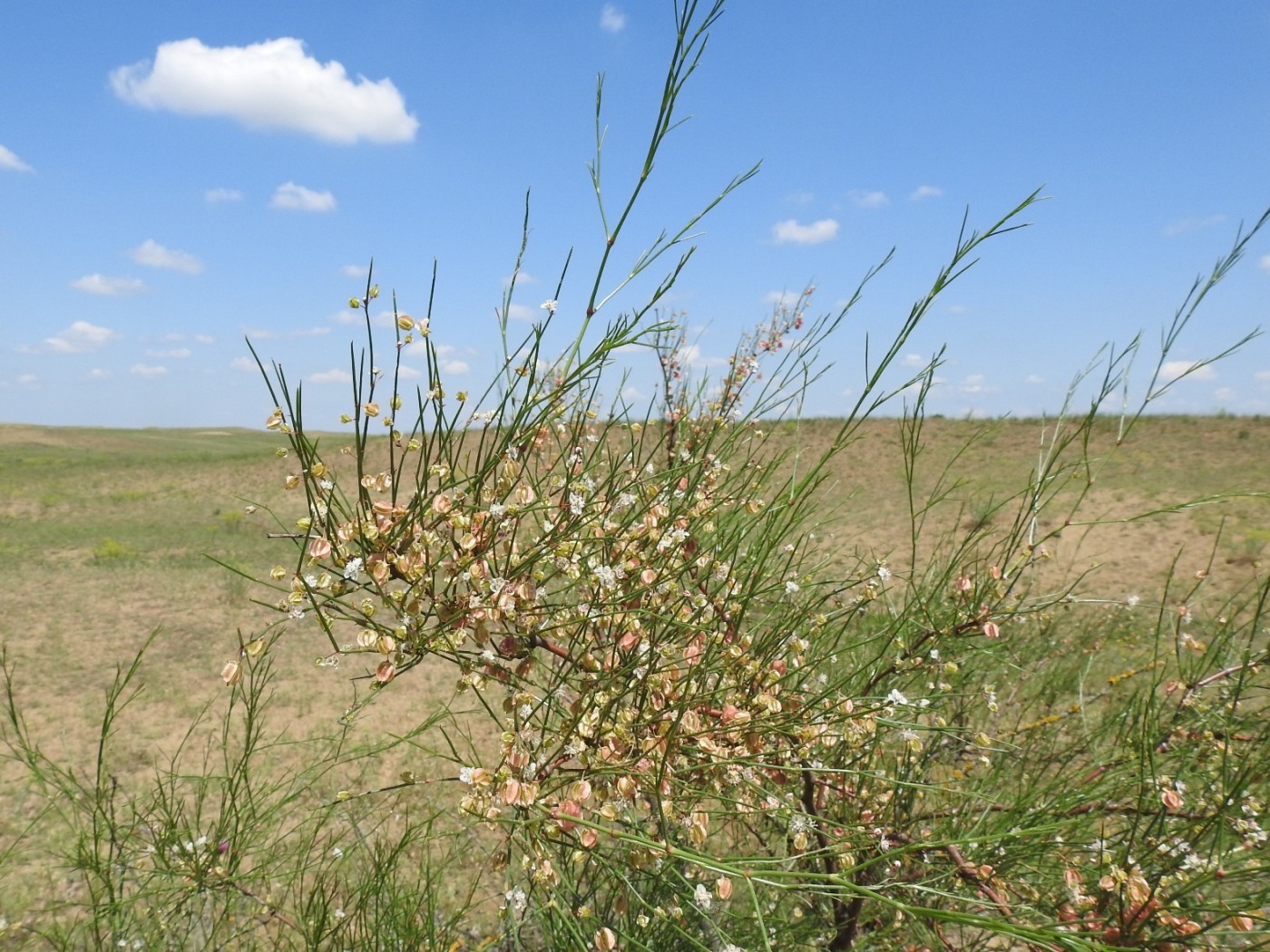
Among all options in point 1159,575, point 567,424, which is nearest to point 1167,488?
point 1159,575

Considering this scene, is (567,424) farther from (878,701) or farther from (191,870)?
(191,870)

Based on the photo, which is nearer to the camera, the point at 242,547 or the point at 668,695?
the point at 668,695

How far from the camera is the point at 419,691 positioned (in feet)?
26.7

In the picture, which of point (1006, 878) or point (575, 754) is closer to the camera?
point (575, 754)

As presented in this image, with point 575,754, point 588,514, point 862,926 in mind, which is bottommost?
point 862,926

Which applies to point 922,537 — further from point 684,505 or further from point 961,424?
point 684,505

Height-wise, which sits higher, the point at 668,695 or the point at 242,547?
the point at 668,695

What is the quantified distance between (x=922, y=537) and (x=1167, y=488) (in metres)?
5.40

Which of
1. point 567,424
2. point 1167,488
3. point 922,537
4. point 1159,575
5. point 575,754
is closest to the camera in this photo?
point 575,754

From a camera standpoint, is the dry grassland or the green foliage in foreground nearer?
the green foliage in foreground

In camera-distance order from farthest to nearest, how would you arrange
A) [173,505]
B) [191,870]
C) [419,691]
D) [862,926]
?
[173,505]
[419,691]
[862,926]
[191,870]

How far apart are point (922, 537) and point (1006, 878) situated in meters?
12.2

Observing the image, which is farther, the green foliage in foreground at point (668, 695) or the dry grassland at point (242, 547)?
the dry grassland at point (242, 547)

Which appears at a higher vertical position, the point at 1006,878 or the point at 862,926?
the point at 1006,878
